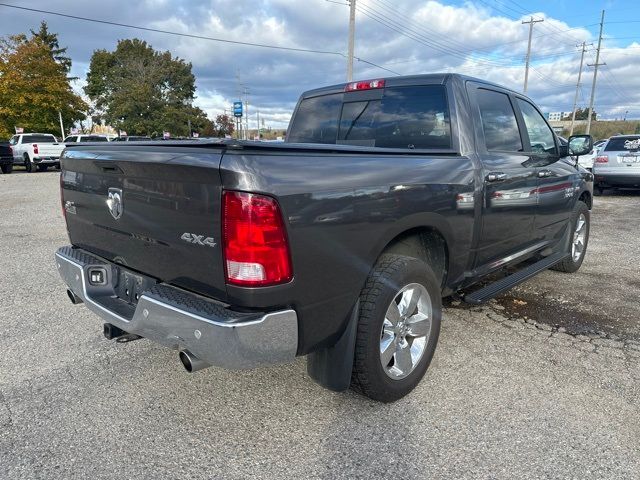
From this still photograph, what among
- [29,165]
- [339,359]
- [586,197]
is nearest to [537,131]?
[586,197]

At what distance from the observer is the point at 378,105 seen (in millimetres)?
3764

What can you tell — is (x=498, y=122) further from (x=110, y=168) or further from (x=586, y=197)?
(x=110, y=168)

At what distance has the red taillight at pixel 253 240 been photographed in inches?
77.3

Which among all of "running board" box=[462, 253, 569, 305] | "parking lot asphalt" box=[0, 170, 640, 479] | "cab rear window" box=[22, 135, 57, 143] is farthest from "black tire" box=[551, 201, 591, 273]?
"cab rear window" box=[22, 135, 57, 143]

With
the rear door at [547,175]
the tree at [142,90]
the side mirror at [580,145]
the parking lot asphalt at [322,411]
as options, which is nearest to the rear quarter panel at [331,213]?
the parking lot asphalt at [322,411]

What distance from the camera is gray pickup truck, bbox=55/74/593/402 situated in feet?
6.64

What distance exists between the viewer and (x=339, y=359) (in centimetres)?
245

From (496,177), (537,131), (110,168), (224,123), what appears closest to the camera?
(110,168)

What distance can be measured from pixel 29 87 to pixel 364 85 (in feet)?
102

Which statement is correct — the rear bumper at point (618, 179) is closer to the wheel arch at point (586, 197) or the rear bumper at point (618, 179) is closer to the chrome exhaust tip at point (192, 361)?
the wheel arch at point (586, 197)

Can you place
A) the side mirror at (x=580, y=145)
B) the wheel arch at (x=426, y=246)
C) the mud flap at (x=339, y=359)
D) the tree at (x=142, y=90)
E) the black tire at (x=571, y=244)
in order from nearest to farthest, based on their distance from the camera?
the mud flap at (x=339, y=359) < the wheel arch at (x=426, y=246) < the side mirror at (x=580, y=145) < the black tire at (x=571, y=244) < the tree at (x=142, y=90)

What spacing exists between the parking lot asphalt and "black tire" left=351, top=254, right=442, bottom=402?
0.50 feet

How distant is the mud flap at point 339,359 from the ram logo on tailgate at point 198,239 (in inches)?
32.6

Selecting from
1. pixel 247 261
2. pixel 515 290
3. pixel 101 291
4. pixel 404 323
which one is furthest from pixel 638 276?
pixel 101 291
